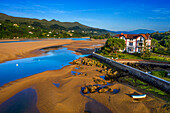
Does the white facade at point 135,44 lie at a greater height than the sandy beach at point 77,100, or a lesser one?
greater

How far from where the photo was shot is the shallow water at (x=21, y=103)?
1313 centimetres

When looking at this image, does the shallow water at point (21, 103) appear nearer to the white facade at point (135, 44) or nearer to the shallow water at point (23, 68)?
the shallow water at point (23, 68)

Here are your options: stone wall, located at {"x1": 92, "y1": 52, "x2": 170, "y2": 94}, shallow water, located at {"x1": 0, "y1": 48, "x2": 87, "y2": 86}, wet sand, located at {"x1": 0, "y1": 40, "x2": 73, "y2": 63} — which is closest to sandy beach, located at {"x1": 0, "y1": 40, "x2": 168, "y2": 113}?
stone wall, located at {"x1": 92, "y1": 52, "x2": 170, "y2": 94}

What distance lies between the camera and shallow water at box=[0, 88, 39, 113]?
43.1ft

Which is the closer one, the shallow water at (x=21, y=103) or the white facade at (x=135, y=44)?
the shallow water at (x=21, y=103)

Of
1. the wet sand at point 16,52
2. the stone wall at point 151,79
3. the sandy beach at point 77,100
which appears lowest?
the sandy beach at point 77,100

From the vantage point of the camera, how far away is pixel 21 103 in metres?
14.5

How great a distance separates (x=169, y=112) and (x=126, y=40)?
1613 inches

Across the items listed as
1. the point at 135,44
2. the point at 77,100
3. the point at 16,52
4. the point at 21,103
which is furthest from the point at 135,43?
the point at 16,52

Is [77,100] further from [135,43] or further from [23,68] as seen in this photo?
[135,43]

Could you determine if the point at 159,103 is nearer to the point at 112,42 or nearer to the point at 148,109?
the point at 148,109

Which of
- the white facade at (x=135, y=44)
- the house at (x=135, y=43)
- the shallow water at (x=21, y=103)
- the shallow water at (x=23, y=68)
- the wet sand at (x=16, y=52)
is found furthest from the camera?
the white facade at (x=135, y=44)

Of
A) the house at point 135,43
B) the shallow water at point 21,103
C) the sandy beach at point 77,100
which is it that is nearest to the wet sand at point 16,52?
the sandy beach at point 77,100

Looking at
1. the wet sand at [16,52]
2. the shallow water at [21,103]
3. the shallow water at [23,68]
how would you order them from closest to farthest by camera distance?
the shallow water at [21,103], the shallow water at [23,68], the wet sand at [16,52]
